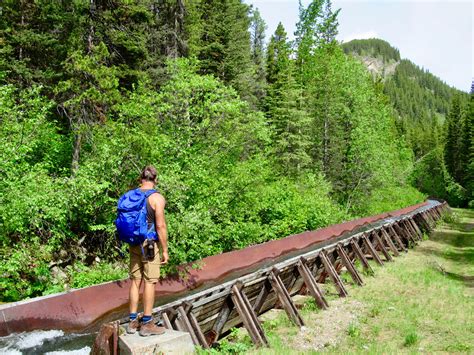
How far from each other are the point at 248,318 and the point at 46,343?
357 centimetres

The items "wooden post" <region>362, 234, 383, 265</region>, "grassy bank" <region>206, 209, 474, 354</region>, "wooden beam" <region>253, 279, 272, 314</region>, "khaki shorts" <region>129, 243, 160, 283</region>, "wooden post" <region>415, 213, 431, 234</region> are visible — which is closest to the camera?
"khaki shorts" <region>129, 243, 160, 283</region>

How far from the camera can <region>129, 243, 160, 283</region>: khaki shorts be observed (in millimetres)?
5406

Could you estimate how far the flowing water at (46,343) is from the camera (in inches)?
274

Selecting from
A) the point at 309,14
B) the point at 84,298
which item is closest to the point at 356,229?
the point at 84,298

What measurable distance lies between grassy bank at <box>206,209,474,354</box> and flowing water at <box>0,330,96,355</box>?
268cm

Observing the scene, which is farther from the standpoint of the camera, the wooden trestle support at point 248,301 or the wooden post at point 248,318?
the wooden post at point 248,318

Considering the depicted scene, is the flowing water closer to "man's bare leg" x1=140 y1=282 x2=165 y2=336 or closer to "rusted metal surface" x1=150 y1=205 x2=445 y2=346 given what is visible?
"rusted metal surface" x1=150 y1=205 x2=445 y2=346

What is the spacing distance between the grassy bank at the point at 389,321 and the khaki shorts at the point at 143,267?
1545mm

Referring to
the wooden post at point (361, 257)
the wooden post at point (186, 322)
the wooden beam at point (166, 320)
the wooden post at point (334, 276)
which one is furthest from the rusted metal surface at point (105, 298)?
the wooden beam at point (166, 320)

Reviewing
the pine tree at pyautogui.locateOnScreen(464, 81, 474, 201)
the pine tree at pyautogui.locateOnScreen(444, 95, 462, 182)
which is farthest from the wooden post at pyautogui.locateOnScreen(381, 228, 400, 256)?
the pine tree at pyautogui.locateOnScreen(444, 95, 462, 182)

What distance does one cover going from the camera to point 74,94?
1576cm

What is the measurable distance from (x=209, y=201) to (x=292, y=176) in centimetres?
1751

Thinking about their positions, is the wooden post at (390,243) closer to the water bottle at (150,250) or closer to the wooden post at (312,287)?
the wooden post at (312,287)

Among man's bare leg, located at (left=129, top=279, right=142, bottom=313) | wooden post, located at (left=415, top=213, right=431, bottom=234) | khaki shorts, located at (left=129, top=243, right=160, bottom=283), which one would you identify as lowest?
wooden post, located at (left=415, top=213, right=431, bottom=234)
